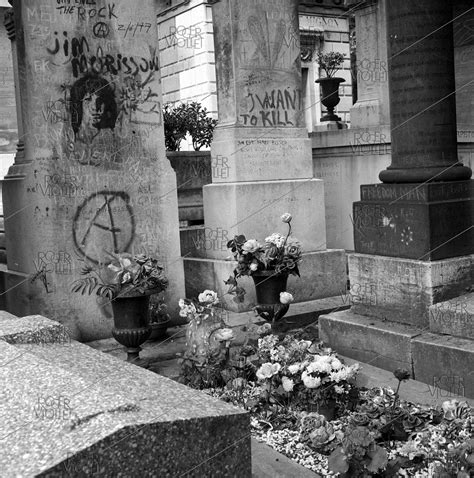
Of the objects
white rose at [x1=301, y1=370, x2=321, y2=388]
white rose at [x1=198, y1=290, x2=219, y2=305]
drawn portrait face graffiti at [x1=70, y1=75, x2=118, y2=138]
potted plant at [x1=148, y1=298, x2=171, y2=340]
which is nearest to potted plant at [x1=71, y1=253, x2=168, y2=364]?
white rose at [x1=198, y1=290, x2=219, y2=305]

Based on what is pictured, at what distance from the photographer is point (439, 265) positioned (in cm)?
532

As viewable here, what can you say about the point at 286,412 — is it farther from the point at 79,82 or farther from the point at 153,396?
the point at 79,82

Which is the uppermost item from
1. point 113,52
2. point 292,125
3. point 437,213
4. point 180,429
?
point 113,52

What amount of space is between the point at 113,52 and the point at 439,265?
3.88m

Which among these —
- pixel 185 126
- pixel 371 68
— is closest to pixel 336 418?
pixel 371 68

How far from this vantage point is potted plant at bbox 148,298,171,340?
6.88m

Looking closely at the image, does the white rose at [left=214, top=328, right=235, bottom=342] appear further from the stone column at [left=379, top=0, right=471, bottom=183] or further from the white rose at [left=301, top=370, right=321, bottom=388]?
the stone column at [left=379, top=0, right=471, bottom=183]

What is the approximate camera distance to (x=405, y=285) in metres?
5.49

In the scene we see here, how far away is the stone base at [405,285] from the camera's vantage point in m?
5.32

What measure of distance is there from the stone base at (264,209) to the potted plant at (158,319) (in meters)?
1.30

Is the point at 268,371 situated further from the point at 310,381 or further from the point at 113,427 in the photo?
the point at 113,427

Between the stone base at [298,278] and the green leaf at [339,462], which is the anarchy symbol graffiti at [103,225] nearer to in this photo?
the stone base at [298,278]

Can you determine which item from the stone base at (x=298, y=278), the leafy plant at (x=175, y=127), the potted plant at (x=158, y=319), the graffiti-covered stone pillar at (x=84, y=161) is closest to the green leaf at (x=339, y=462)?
the potted plant at (x=158, y=319)

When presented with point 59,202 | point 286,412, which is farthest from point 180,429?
point 59,202
